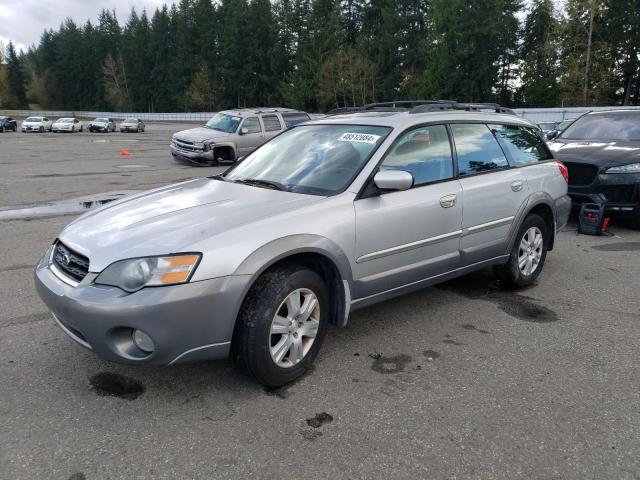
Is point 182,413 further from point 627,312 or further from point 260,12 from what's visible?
point 260,12

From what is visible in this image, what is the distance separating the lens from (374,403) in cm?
304

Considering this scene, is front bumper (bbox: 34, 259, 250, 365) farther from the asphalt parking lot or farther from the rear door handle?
the rear door handle

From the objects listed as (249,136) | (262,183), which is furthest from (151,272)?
(249,136)

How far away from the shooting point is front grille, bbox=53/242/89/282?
301 centimetres

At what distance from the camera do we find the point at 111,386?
3182mm

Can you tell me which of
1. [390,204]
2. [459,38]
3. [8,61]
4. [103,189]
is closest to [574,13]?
[459,38]

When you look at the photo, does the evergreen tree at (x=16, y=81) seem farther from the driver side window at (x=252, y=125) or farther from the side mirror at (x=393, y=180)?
the side mirror at (x=393, y=180)

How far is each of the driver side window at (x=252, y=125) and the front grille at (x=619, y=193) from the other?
429 inches

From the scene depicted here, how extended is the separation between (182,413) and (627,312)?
3759mm

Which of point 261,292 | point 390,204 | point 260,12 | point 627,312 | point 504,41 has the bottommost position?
point 627,312

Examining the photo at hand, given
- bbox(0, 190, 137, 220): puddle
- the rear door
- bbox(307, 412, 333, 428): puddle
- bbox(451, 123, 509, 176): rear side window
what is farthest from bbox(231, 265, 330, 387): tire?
bbox(0, 190, 137, 220): puddle

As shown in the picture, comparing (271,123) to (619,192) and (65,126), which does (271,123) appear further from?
(65,126)

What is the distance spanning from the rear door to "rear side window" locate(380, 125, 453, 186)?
0.15m

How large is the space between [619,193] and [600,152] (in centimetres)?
73
